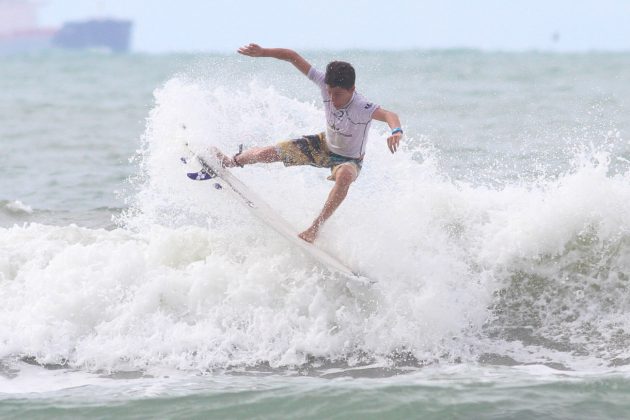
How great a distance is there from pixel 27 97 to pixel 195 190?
83.3 feet

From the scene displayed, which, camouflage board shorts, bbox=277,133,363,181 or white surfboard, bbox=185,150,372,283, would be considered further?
camouflage board shorts, bbox=277,133,363,181

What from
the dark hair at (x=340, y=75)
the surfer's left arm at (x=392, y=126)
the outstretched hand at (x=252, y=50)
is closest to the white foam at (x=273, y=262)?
the surfer's left arm at (x=392, y=126)

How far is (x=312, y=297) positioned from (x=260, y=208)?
0.93 m

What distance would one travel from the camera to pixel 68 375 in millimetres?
6398

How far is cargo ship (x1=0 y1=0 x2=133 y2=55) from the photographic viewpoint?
126 metres

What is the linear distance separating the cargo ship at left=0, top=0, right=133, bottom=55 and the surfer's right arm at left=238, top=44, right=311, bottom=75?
12252 cm

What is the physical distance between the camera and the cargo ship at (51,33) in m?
126

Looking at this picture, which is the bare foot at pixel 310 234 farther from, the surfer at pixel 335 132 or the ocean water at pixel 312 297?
the ocean water at pixel 312 297

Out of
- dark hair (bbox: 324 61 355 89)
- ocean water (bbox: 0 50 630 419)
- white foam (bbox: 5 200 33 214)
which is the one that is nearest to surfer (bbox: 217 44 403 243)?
dark hair (bbox: 324 61 355 89)

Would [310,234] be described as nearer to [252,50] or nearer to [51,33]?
[252,50]

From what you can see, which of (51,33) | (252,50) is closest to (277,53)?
(252,50)

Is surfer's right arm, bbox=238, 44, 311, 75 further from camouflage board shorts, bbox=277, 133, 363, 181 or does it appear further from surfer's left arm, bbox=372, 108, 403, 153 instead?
surfer's left arm, bbox=372, 108, 403, 153

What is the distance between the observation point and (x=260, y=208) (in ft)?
24.9

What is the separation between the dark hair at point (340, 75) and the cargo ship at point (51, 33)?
4840 inches
